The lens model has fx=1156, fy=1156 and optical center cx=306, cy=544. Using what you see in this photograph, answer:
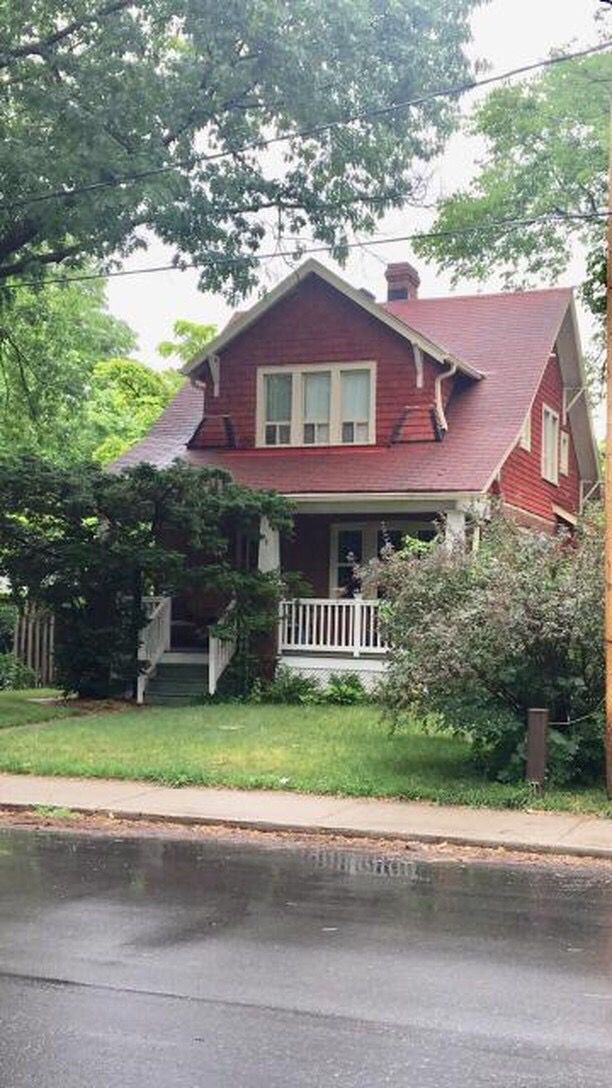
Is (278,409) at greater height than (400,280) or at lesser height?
lesser

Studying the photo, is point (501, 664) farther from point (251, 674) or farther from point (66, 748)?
point (251, 674)

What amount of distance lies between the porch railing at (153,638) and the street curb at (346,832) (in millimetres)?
9000

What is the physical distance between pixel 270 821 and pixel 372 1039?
5.53 m

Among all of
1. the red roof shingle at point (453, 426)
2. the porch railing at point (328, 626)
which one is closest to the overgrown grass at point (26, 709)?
the porch railing at point (328, 626)

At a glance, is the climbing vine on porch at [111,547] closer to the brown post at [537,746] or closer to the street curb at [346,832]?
the street curb at [346,832]

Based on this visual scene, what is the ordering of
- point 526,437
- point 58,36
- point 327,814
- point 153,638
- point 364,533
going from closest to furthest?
1. point 327,814
2. point 58,36
3. point 153,638
4. point 364,533
5. point 526,437

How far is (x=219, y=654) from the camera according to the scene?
66.9 ft

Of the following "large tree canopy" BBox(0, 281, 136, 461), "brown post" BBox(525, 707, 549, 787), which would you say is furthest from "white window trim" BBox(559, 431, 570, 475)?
"brown post" BBox(525, 707, 549, 787)

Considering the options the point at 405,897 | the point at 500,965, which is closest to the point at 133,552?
the point at 405,897

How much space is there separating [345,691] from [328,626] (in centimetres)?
159

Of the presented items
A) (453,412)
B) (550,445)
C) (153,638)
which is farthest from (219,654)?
(550,445)

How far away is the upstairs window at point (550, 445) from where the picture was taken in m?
25.2

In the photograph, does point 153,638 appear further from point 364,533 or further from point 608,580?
point 608,580

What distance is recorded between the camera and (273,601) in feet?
66.6
